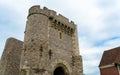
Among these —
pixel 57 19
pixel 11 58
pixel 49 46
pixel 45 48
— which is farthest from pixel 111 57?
pixel 11 58

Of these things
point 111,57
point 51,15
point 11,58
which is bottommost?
point 11,58

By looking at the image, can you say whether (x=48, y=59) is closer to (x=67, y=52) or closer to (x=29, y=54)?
(x=29, y=54)

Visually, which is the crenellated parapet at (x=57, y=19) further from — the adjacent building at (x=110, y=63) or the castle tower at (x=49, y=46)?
the adjacent building at (x=110, y=63)

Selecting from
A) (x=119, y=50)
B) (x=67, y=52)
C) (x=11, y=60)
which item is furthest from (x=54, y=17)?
(x=119, y=50)

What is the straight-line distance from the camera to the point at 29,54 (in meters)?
13.1

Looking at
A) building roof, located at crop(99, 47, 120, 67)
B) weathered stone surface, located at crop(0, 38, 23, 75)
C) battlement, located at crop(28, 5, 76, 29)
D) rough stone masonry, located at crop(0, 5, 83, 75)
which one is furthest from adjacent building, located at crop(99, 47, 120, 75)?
weathered stone surface, located at crop(0, 38, 23, 75)

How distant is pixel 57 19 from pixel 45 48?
3656 millimetres

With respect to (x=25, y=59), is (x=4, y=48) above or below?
above

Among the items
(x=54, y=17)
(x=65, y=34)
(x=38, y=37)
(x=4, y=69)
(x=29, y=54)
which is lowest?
(x=4, y=69)

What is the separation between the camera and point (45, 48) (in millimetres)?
13633

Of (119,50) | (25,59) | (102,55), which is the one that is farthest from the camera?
(102,55)

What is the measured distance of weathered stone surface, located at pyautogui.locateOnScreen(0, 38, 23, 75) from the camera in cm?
1509

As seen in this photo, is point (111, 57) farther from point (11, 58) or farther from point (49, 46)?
point (11, 58)

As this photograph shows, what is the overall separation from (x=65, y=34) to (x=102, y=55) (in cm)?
868
